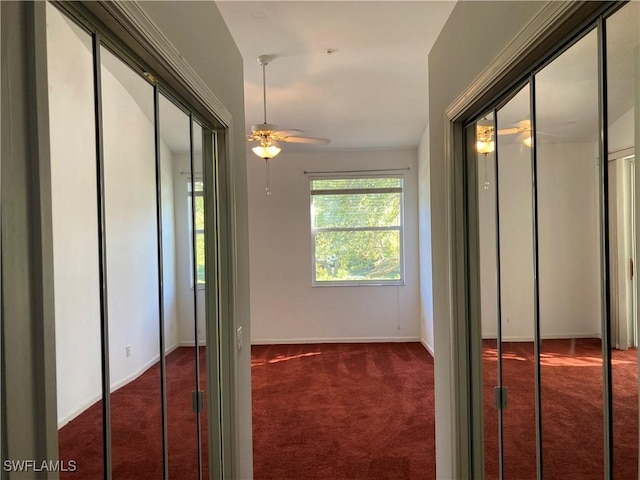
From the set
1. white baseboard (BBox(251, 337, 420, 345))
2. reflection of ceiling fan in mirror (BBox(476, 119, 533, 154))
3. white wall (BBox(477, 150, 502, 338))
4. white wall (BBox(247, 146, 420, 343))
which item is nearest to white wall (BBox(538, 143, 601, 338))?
reflection of ceiling fan in mirror (BBox(476, 119, 533, 154))

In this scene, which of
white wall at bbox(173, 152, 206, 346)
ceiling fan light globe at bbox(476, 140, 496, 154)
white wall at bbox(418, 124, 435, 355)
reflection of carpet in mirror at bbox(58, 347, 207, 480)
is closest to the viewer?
Result: reflection of carpet in mirror at bbox(58, 347, 207, 480)

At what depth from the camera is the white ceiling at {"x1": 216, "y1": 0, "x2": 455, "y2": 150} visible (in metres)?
2.28

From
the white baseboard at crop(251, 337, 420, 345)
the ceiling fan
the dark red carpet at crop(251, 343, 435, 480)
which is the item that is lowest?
the dark red carpet at crop(251, 343, 435, 480)

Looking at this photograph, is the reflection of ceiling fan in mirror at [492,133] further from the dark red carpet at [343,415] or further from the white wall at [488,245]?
the dark red carpet at [343,415]

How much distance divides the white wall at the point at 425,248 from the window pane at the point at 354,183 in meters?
0.40

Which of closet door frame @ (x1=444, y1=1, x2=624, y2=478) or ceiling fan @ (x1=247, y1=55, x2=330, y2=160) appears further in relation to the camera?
ceiling fan @ (x1=247, y1=55, x2=330, y2=160)

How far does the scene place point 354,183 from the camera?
232 inches

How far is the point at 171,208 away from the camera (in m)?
1.52

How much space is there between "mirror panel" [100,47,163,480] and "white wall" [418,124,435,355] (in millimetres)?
4224

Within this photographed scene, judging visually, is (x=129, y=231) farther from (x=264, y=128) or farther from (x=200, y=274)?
(x=264, y=128)

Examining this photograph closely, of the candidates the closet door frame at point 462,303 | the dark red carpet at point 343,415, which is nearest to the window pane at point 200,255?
the closet door frame at point 462,303

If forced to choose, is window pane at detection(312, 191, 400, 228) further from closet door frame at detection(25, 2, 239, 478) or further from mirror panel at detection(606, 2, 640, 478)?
mirror panel at detection(606, 2, 640, 478)

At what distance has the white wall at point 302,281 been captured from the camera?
588 centimetres

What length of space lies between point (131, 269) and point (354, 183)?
4.87 metres
